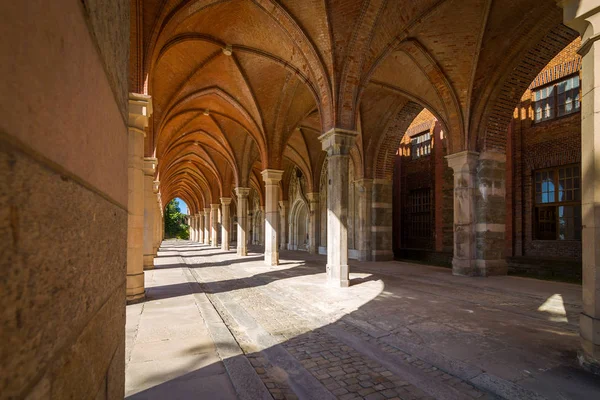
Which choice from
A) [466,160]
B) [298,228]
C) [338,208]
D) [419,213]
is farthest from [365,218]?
[298,228]

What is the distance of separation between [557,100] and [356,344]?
13.2 metres

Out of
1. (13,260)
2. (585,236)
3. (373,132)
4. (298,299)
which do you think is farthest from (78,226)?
(373,132)

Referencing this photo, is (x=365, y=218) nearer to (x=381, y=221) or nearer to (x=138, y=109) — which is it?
(x=381, y=221)

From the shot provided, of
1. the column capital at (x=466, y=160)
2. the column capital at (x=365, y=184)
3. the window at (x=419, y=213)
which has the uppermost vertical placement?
the column capital at (x=466, y=160)

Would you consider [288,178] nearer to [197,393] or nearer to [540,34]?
[540,34]

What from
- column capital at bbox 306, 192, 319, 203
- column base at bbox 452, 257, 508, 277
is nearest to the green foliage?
column capital at bbox 306, 192, 319, 203

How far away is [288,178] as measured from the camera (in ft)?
82.2

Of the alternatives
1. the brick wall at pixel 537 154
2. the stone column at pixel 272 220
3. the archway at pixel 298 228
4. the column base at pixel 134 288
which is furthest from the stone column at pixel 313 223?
the column base at pixel 134 288

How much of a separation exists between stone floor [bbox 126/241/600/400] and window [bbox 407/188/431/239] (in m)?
10.2

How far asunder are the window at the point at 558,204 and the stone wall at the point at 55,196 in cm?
1514

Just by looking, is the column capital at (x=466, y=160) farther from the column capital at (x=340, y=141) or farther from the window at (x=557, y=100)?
the window at (x=557, y=100)

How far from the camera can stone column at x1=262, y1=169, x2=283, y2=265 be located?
13.0 m

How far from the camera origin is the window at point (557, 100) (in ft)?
38.7

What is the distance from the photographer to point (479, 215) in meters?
10.3
